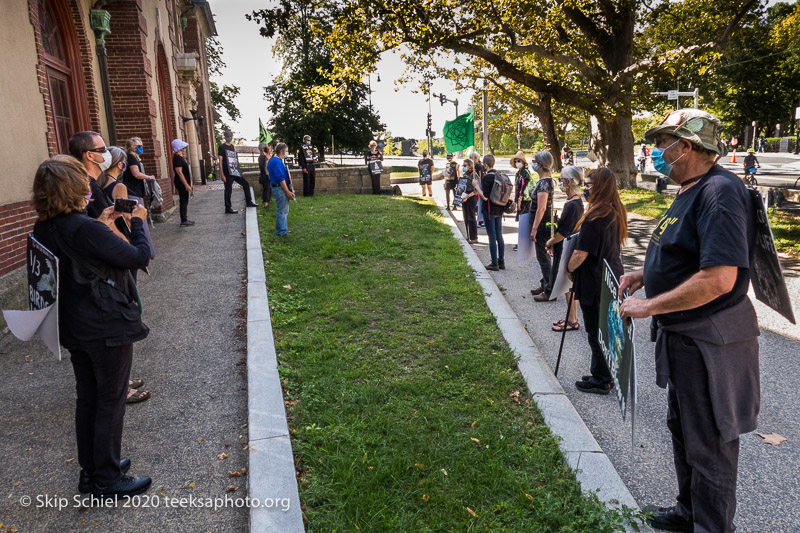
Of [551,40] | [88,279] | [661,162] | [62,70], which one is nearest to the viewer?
[661,162]

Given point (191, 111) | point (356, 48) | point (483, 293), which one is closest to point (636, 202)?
point (356, 48)

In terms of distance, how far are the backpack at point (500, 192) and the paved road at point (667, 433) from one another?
2736mm

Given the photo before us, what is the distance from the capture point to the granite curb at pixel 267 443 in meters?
2.84

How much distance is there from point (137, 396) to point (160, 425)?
47 centimetres

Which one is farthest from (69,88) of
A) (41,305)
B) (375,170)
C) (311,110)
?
(311,110)

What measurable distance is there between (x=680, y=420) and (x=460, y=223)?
1106cm

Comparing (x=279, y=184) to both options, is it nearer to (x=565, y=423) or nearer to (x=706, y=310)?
(x=565, y=423)

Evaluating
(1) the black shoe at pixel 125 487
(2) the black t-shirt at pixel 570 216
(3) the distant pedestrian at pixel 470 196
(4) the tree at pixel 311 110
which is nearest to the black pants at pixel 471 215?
(3) the distant pedestrian at pixel 470 196

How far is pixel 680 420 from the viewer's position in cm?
272

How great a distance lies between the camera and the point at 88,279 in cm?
288

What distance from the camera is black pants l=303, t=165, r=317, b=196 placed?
17730mm

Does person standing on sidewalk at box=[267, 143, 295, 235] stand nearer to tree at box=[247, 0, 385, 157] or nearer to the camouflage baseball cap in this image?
the camouflage baseball cap

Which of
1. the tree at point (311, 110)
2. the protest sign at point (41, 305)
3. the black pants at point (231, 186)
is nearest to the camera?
the protest sign at point (41, 305)

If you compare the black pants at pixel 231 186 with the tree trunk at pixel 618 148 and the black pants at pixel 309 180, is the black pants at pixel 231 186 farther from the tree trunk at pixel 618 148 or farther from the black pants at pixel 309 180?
the tree trunk at pixel 618 148
